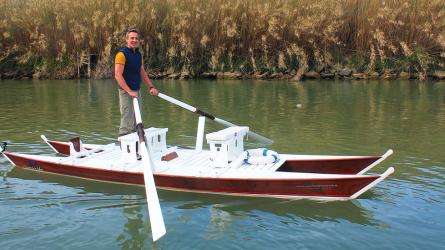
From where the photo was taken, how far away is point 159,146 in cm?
826

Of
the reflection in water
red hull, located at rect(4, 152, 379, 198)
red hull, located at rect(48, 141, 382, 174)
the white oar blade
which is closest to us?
the white oar blade

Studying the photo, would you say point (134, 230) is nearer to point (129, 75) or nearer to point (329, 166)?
point (129, 75)

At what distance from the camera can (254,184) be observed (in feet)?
21.6

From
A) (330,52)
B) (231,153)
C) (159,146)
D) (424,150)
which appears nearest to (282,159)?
(231,153)

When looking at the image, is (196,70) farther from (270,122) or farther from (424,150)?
(424,150)

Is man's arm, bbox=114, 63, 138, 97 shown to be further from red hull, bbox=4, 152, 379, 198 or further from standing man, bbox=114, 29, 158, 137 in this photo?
red hull, bbox=4, 152, 379, 198

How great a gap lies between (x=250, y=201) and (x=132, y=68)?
2.99 meters

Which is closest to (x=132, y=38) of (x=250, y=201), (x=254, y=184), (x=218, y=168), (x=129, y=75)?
(x=129, y=75)

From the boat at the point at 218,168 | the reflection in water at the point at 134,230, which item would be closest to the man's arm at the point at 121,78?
the boat at the point at 218,168

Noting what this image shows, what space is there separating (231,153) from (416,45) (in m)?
23.2

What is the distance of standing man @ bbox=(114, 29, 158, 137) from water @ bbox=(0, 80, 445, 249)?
3.98 feet

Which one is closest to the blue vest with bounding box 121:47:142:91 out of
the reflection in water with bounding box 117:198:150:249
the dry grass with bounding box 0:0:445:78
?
the reflection in water with bounding box 117:198:150:249

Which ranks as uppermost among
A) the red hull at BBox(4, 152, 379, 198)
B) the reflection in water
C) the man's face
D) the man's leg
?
the man's face

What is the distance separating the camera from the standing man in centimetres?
761
